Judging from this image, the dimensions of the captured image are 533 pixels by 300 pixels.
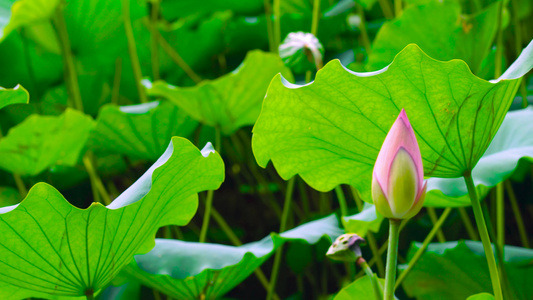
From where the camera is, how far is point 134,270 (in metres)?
0.60

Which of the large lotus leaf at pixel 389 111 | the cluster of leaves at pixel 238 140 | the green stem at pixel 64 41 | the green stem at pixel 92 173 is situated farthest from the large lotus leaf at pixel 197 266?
the green stem at pixel 64 41

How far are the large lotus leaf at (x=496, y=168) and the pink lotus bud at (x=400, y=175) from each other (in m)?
0.19

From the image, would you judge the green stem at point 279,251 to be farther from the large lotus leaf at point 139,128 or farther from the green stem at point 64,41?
the green stem at point 64,41

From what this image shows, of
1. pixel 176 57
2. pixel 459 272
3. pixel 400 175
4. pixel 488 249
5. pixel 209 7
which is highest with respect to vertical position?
pixel 209 7

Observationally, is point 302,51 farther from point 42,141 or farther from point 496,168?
point 42,141

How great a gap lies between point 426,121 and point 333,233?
0.26 metres

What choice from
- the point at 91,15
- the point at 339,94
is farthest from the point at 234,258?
the point at 91,15

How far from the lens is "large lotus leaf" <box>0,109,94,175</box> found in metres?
0.83

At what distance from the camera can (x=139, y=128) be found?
3.02 feet

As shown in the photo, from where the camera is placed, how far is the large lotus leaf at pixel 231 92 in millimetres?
837

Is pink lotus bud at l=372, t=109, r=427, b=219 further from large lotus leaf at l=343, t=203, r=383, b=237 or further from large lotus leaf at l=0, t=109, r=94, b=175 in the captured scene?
large lotus leaf at l=0, t=109, r=94, b=175

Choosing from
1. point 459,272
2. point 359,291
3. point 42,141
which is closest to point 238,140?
point 42,141

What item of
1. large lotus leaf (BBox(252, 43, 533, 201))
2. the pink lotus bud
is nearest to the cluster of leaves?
large lotus leaf (BBox(252, 43, 533, 201))

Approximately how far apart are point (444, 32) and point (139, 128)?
0.56 m
